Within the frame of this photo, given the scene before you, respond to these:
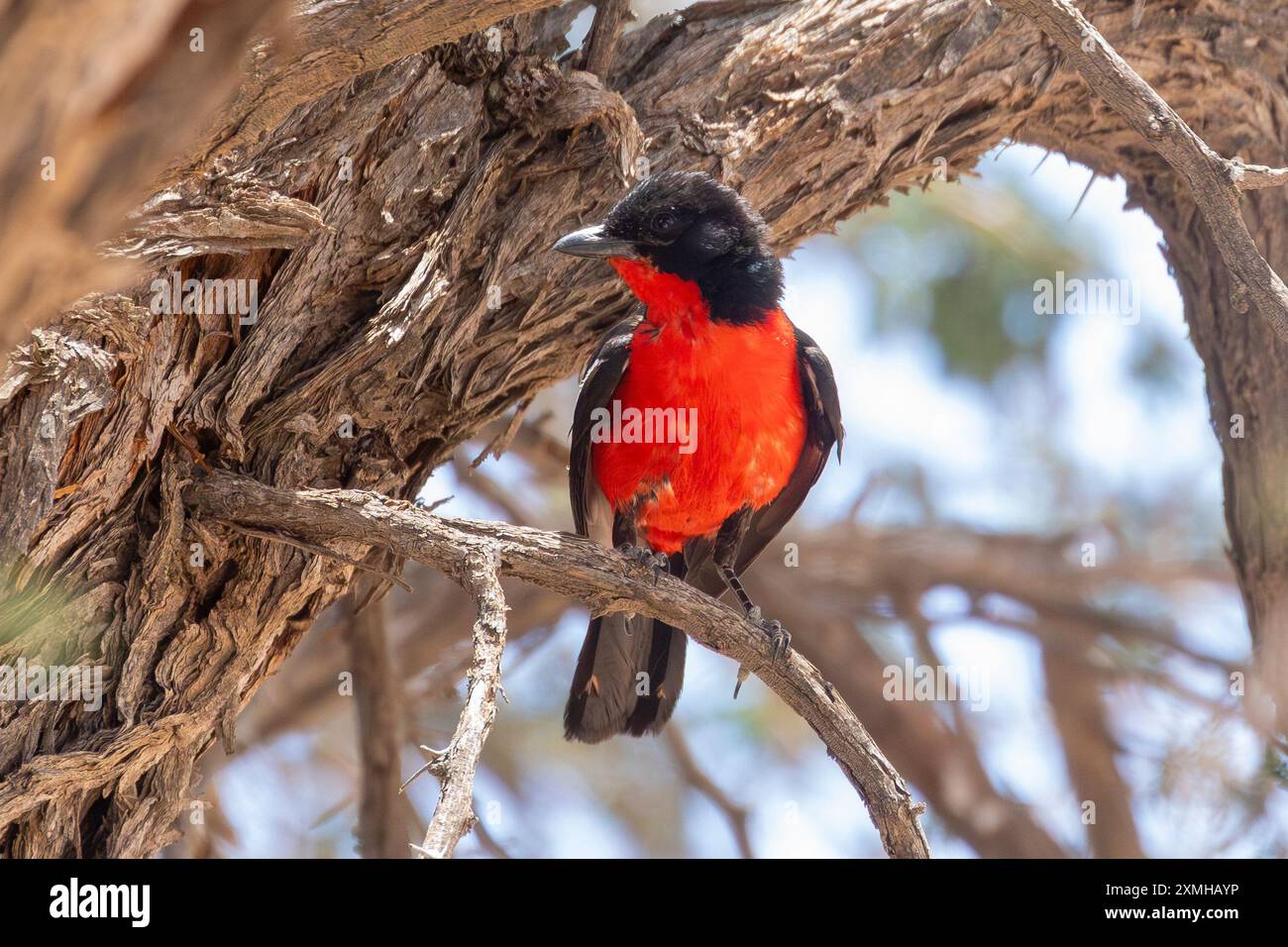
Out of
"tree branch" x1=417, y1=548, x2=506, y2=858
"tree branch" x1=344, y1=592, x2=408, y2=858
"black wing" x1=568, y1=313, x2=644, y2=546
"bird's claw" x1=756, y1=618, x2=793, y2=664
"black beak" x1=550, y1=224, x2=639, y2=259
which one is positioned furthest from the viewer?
"tree branch" x1=344, y1=592, x2=408, y2=858

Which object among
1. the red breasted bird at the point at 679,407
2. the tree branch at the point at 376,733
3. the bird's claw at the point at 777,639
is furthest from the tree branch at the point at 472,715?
the tree branch at the point at 376,733

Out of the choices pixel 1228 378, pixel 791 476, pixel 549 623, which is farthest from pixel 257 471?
pixel 1228 378

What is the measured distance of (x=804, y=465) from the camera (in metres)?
4.61

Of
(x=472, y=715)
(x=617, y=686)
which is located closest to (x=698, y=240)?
(x=617, y=686)

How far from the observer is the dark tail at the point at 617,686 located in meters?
4.32

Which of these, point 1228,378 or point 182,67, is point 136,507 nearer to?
point 182,67

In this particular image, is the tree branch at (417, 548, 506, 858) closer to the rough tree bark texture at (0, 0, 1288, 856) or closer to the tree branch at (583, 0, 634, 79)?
the rough tree bark texture at (0, 0, 1288, 856)

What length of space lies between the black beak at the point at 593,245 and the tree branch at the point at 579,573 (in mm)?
996

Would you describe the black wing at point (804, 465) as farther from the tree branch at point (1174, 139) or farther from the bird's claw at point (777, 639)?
the tree branch at point (1174, 139)

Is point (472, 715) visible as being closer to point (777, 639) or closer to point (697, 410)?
point (777, 639)

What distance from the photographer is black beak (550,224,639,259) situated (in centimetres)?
367

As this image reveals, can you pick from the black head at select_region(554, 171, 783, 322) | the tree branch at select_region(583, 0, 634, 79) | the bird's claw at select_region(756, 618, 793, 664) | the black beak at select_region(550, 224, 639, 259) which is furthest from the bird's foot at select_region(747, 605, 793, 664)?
the tree branch at select_region(583, 0, 634, 79)

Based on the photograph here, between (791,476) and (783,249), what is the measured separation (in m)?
0.85

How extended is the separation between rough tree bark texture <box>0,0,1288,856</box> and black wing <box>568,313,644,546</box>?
11 centimetres
